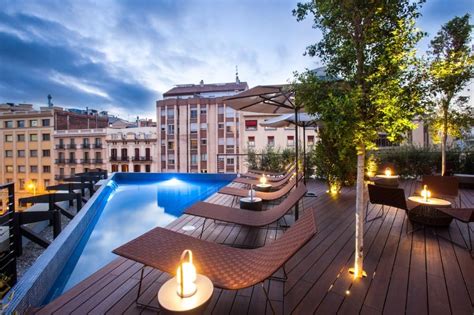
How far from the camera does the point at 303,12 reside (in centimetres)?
247

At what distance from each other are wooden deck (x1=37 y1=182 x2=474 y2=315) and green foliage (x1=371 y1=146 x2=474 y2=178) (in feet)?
17.7

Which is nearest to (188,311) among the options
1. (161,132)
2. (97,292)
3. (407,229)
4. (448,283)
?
(97,292)

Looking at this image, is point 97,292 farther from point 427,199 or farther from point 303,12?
point 427,199

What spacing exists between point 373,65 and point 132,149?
37085 mm

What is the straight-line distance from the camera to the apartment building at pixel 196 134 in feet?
108

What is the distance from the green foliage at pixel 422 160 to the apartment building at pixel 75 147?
37.4 meters

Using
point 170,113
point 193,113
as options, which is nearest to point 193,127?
point 193,113

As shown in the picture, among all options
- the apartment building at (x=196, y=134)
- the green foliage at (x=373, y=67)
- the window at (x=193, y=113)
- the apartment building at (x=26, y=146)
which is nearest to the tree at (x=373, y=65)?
the green foliage at (x=373, y=67)

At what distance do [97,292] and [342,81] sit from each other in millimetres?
3049

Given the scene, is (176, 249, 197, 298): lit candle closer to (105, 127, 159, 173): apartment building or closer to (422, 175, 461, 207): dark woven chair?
(422, 175, 461, 207): dark woven chair

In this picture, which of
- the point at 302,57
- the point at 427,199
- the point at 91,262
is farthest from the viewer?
the point at 427,199

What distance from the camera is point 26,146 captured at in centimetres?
3750

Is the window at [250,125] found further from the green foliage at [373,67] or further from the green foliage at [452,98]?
the green foliage at [373,67]

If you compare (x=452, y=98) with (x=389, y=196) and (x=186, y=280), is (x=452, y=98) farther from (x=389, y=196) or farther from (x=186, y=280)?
(x=186, y=280)
